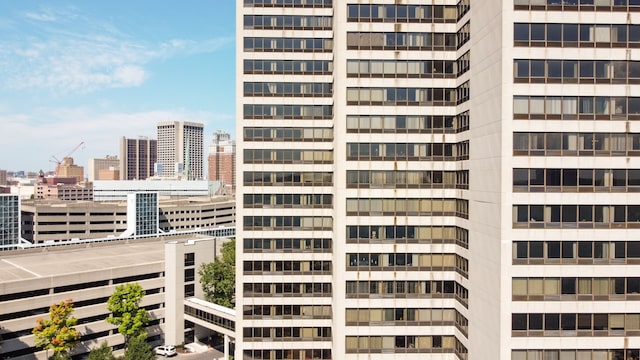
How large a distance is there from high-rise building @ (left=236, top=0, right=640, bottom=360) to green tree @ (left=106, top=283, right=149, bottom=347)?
32317 mm

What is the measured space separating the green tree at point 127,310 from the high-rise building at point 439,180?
106 ft

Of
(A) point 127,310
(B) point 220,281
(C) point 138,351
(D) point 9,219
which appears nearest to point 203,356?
(B) point 220,281

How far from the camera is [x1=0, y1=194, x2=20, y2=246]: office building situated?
12538 cm

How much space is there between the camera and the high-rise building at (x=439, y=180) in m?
35.2

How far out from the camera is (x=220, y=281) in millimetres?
82438

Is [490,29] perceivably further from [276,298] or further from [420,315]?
[276,298]

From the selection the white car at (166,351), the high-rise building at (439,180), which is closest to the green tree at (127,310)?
the white car at (166,351)

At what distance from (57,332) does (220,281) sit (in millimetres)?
27153

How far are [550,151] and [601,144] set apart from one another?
4.08 m

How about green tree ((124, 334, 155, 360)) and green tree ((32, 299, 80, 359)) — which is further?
green tree ((124, 334, 155, 360))

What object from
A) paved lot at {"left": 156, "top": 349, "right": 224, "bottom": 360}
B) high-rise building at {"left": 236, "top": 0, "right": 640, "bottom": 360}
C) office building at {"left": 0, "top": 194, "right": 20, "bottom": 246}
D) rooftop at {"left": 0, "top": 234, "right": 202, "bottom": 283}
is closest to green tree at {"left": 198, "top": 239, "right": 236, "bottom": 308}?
paved lot at {"left": 156, "top": 349, "right": 224, "bottom": 360}

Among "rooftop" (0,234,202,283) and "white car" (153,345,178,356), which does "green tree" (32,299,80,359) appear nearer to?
"rooftop" (0,234,202,283)

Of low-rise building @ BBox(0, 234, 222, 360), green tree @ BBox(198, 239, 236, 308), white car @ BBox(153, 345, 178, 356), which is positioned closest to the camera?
low-rise building @ BBox(0, 234, 222, 360)

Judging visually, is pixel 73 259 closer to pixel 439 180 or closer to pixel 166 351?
pixel 166 351
